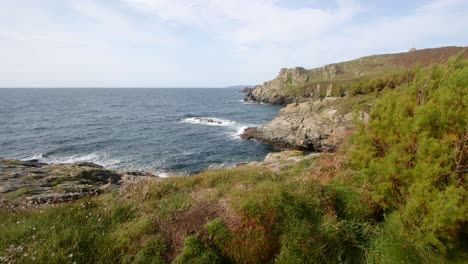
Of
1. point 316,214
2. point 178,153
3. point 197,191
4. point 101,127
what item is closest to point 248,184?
point 197,191

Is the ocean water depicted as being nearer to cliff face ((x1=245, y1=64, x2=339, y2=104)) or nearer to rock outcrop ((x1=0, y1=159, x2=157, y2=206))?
rock outcrop ((x1=0, y1=159, x2=157, y2=206))

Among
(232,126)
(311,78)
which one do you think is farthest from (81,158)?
(311,78)

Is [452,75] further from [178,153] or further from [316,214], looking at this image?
[178,153]

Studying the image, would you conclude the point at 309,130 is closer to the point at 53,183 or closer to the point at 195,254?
the point at 53,183

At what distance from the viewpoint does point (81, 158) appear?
29156 millimetres

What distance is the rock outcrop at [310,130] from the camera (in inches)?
1189

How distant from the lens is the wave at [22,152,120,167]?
90.9ft

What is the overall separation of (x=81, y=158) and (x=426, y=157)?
32.9m

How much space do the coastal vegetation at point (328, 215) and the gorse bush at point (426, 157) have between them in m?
0.02

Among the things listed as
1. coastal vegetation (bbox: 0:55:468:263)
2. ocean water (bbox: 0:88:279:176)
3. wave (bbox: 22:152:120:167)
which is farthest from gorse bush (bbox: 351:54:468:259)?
wave (bbox: 22:152:120:167)

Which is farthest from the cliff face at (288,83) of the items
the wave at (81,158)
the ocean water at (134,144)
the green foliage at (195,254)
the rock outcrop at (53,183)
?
the green foliage at (195,254)

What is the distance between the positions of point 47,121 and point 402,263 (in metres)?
64.1

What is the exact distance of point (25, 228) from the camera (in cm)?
578

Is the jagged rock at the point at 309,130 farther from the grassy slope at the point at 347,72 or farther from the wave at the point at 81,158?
the grassy slope at the point at 347,72
